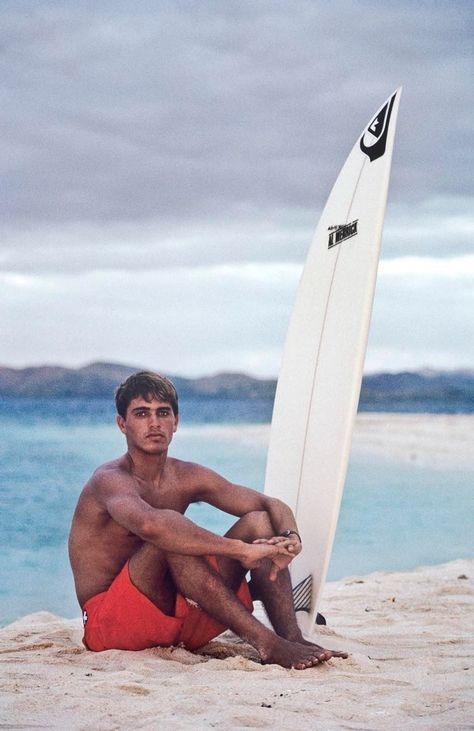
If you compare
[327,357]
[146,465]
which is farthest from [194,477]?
[327,357]

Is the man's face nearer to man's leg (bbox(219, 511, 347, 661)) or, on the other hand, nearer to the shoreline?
man's leg (bbox(219, 511, 347, 661))

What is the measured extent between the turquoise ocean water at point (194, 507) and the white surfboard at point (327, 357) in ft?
8.16

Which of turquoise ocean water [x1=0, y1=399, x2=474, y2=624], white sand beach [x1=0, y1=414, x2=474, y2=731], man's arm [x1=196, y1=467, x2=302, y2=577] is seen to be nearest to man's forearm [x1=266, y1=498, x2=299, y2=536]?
man's arm [x1=196, y1=467, x2=302, y2=577]

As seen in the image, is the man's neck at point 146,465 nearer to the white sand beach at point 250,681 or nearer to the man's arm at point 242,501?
the man's arm at point 242,501

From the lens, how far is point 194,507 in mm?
10289

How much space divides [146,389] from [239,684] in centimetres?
87

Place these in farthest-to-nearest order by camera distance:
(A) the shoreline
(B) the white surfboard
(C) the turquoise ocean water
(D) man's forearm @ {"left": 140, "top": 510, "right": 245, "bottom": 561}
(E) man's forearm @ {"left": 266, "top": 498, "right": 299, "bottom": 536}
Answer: (A) the shoreline < (C) the turquoise ocean water < (B) the white surfboard < (E) man's forearm @ {"left": 266, "top": 498, "right": 299, "bottom": 536} < (D) man's forearm @ {"left": 140, "top": 510, "right": 245, "bottom": 561}

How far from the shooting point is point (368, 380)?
1992cm

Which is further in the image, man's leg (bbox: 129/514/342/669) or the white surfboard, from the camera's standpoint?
the white surfboard

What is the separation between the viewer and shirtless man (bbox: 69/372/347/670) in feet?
8.84

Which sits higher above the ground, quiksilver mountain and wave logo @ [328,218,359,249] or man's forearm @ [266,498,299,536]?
quiksilver mountain and wave logo @ [328,218,359,249]

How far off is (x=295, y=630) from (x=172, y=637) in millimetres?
335

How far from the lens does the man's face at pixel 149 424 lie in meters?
2.93

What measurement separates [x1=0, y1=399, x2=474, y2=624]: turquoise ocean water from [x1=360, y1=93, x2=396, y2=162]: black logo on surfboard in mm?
3223
